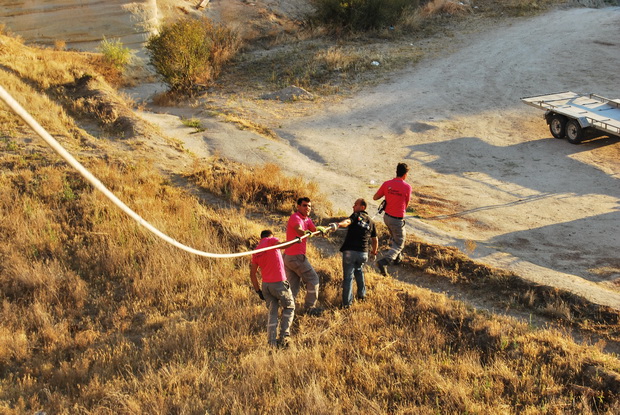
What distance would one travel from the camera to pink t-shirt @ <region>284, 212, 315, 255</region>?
652 centimetres

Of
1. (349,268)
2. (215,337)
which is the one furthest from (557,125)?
(215,337)

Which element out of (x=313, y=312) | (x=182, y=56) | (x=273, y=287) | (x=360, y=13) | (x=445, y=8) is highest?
(x=445, y=8)

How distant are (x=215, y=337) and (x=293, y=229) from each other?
1.54 meters

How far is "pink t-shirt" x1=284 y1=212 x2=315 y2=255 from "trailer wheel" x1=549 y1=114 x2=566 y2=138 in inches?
414

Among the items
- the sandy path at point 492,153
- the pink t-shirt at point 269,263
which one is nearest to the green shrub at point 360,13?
the sandy path at point 492,153

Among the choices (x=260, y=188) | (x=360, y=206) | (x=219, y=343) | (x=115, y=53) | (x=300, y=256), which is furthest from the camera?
(x=115, y=53)

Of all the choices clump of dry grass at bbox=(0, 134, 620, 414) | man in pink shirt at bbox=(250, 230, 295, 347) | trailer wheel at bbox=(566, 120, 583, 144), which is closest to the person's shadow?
trailer wheel at bbox=(566, 120, 583, 144)

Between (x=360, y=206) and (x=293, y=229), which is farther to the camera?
(x=360, y=206)

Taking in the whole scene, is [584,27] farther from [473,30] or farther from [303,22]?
[303,22]

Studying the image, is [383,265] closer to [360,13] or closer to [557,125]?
[557,125]

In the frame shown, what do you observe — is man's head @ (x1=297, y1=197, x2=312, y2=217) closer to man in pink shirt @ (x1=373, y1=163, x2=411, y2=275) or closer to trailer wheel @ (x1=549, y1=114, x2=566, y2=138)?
man in pink shirt @ (x1=373, y1=163, x2=411, y2=275)

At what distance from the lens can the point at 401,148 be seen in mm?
14930

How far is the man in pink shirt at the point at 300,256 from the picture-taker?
653 cm

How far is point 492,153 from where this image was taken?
571 inches
